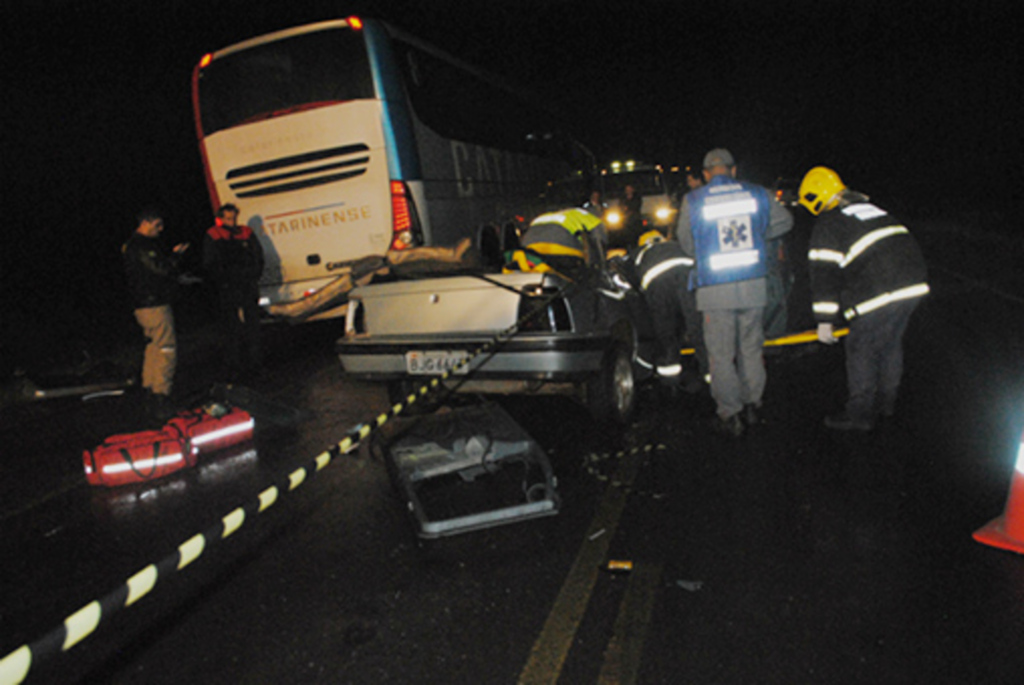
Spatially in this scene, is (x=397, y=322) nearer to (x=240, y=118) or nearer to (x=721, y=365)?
(x=721, y=365)

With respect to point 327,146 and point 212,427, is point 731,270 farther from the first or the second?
point 327,146

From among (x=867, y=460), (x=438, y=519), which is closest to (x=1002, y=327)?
(x=867, y=460)

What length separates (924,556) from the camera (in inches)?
125

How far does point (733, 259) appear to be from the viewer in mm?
4883

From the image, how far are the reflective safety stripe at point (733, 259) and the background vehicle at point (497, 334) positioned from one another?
2.98 ft

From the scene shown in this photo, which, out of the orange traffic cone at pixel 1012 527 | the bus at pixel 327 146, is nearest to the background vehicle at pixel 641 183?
the bus at pixel 327 146

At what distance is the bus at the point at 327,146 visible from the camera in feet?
26.8

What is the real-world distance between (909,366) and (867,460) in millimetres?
2820

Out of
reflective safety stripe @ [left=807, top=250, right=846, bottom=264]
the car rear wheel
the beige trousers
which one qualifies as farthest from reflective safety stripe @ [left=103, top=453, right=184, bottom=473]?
reflective safety stripe @ [left=807, top=250, right=846, bottom=264]

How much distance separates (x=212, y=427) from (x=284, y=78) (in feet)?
16.6

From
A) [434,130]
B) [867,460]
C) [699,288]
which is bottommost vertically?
[867,460]

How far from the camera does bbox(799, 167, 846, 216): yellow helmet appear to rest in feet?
16.4

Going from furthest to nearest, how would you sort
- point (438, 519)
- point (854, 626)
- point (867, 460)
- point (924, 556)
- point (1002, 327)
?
point (1002, 327) → point (867, 460) → point (438, 519) → point (924, 556) → point (854, 626)

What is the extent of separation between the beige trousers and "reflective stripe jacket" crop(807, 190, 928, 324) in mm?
6045
